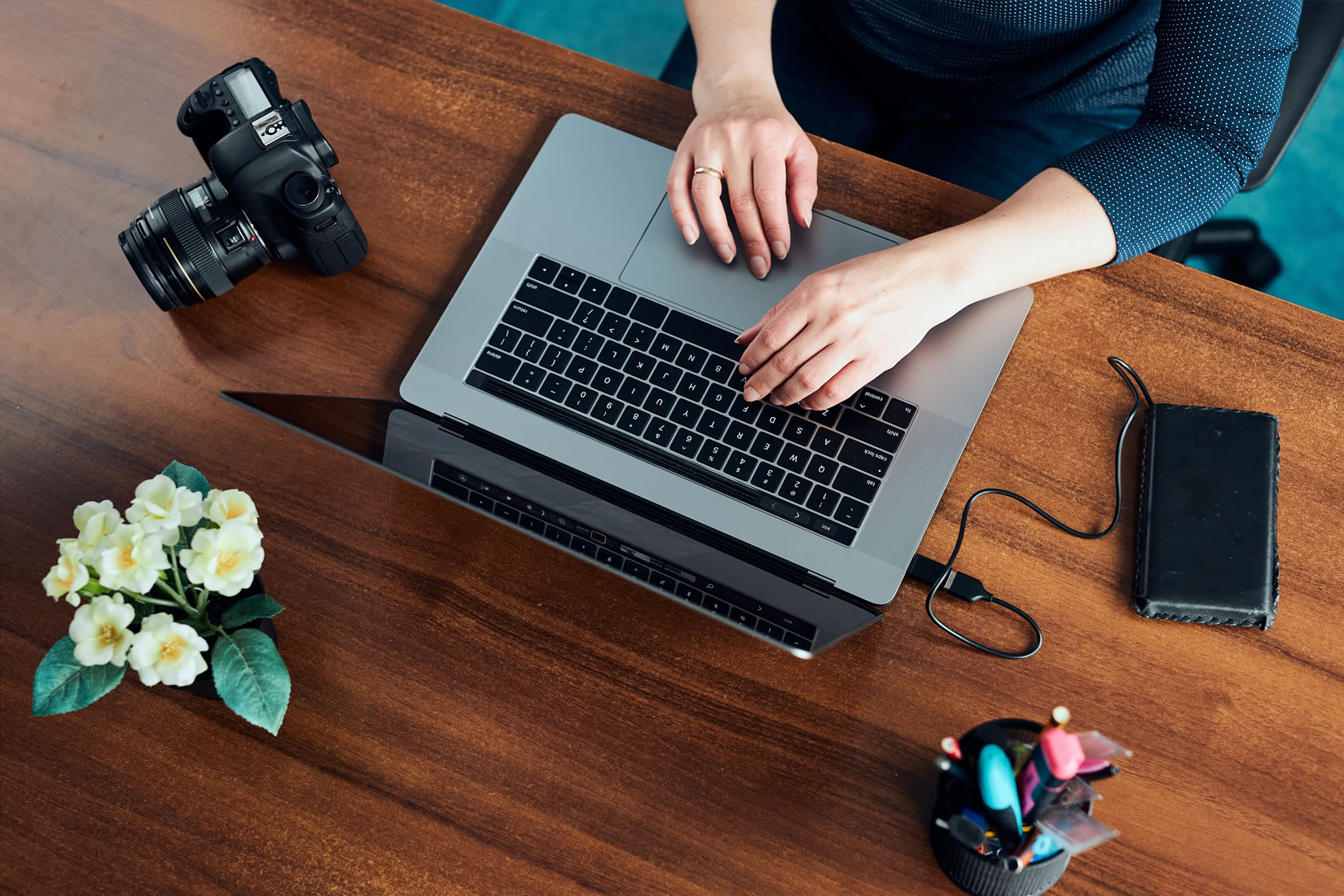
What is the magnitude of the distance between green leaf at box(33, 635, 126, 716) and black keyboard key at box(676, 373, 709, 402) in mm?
459

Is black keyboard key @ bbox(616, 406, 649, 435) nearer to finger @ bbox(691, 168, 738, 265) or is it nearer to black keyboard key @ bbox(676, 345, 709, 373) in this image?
black keyboard key @ bbox(676, 345, 709, 373)

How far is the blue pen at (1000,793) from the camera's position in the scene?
0.56 metres

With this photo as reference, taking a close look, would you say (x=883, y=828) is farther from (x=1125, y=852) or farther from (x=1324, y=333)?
(x=1324, y=333)

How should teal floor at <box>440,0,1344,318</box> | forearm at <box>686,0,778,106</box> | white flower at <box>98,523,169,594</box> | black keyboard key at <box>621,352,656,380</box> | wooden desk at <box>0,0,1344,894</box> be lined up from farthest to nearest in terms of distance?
teal floor at <box>440,0,1344,318</box> < forearm at <box>686,0,778,106</box> < black keyboard key at <box>621,352,656,380</box> < wooden desk at <box>0,0,1344,894</box> < white flower at <box>98,523,169,594</box>

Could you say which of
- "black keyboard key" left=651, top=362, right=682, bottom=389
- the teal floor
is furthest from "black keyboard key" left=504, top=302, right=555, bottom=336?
the teal floor

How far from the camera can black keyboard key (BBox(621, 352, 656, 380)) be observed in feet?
2.53

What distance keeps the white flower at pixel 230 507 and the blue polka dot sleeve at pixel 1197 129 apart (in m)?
0.73

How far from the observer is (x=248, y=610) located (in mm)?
628

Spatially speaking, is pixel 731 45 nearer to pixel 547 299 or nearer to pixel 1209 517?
pixel 547 299

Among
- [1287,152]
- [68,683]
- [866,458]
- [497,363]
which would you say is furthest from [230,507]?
[1287,152]

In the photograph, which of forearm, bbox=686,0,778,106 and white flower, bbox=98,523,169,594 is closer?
white flower, bbox=98,523,169,594

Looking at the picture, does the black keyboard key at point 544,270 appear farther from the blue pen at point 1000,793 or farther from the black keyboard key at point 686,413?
the blue pen at point 1000,793

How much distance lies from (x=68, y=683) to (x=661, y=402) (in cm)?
47

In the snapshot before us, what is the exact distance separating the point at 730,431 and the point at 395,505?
0.30 meters
